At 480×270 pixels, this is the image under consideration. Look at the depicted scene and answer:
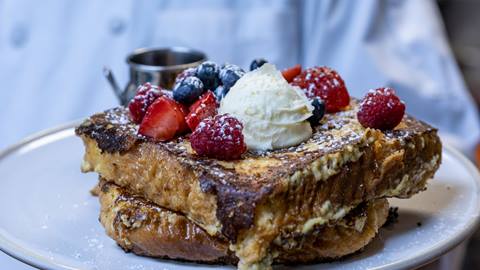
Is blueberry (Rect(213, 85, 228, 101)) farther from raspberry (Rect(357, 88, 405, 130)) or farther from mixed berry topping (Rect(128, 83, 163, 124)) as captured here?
raspberry (Rect(357, 88, 405, 130))

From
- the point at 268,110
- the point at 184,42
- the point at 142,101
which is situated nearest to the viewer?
the point at 268,110

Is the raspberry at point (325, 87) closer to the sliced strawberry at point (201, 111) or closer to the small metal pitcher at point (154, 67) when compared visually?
the sliced strawberry at point (201, 111)

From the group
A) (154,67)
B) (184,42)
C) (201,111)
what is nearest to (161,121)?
(201,111)

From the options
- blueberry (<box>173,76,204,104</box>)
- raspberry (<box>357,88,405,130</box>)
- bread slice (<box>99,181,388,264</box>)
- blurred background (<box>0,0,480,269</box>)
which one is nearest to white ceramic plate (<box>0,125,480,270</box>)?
bread slice (<box>99,181,388,264</box>)

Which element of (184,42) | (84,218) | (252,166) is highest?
(252,166)

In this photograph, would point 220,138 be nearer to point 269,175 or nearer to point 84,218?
point 269,175

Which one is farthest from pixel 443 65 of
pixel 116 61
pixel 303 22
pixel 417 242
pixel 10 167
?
pixel 10 167

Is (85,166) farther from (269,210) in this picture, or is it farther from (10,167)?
(269,210)
